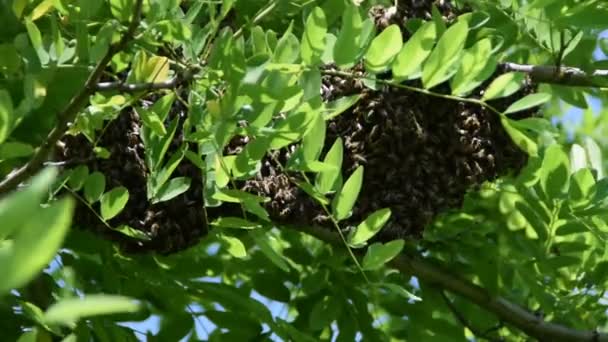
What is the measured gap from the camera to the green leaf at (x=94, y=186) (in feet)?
4.03

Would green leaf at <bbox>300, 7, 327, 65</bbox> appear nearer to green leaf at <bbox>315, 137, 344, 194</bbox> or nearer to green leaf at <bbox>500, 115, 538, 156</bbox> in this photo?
green leaf at <bbox>315, 137, 344, 194</bbox>

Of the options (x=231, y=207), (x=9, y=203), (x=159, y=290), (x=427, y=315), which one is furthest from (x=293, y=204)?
(x=9, y=203)

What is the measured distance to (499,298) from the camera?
1.78 metres

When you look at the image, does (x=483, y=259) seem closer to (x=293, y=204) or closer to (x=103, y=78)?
(x=293, y=204)

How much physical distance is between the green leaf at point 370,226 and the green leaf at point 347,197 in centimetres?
2

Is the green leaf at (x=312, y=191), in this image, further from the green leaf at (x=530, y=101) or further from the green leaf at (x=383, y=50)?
the green leaf at (x=530, y=101)

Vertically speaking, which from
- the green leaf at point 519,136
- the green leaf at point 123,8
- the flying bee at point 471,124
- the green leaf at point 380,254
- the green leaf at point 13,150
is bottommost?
the green leaf at point 380,254

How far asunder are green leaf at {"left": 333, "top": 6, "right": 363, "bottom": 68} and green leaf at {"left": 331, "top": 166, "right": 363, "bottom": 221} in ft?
0.43

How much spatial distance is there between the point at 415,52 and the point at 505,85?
0.15 meters

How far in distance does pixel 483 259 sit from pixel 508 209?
0.15m

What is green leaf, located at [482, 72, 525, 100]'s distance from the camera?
126 centimetres

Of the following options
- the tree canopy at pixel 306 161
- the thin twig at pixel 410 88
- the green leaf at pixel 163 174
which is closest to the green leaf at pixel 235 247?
the tree canopy at pixel 306 161

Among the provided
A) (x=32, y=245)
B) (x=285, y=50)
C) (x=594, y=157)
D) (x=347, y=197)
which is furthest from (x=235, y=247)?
(x=32, y=245)

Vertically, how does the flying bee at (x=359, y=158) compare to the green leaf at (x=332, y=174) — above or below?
below
